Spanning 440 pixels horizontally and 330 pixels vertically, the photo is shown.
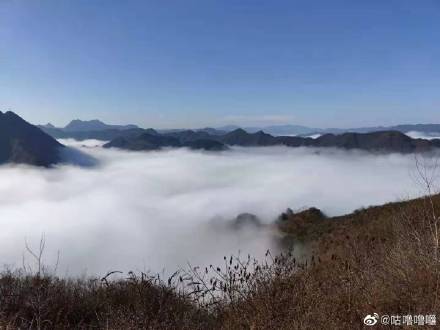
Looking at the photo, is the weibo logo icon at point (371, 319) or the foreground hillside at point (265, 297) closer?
the weibo logo icon at point (371, 319)

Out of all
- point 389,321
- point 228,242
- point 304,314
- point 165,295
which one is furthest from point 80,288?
point 228,242

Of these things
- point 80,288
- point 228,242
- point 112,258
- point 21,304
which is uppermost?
point 21,304

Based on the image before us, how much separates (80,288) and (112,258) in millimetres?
132457

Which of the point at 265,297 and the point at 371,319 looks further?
the point at 265,297

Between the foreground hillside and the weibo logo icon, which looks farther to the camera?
the foreground hillside

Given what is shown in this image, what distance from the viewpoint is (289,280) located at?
587 centimetres

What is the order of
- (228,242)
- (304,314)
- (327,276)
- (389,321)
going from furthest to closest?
(228,242) < (327,276) < (304,314) < (389,321)

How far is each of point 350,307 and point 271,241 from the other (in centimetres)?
9257

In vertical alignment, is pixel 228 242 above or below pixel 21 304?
below

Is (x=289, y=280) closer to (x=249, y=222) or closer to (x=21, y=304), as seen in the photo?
(x=21, y=304)

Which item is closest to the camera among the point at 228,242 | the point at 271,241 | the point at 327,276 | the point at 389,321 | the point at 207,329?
the point at 389,321

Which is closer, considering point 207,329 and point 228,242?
point 207,329

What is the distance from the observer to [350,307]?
4.91 m

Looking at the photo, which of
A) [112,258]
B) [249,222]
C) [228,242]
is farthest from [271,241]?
[112,258]
